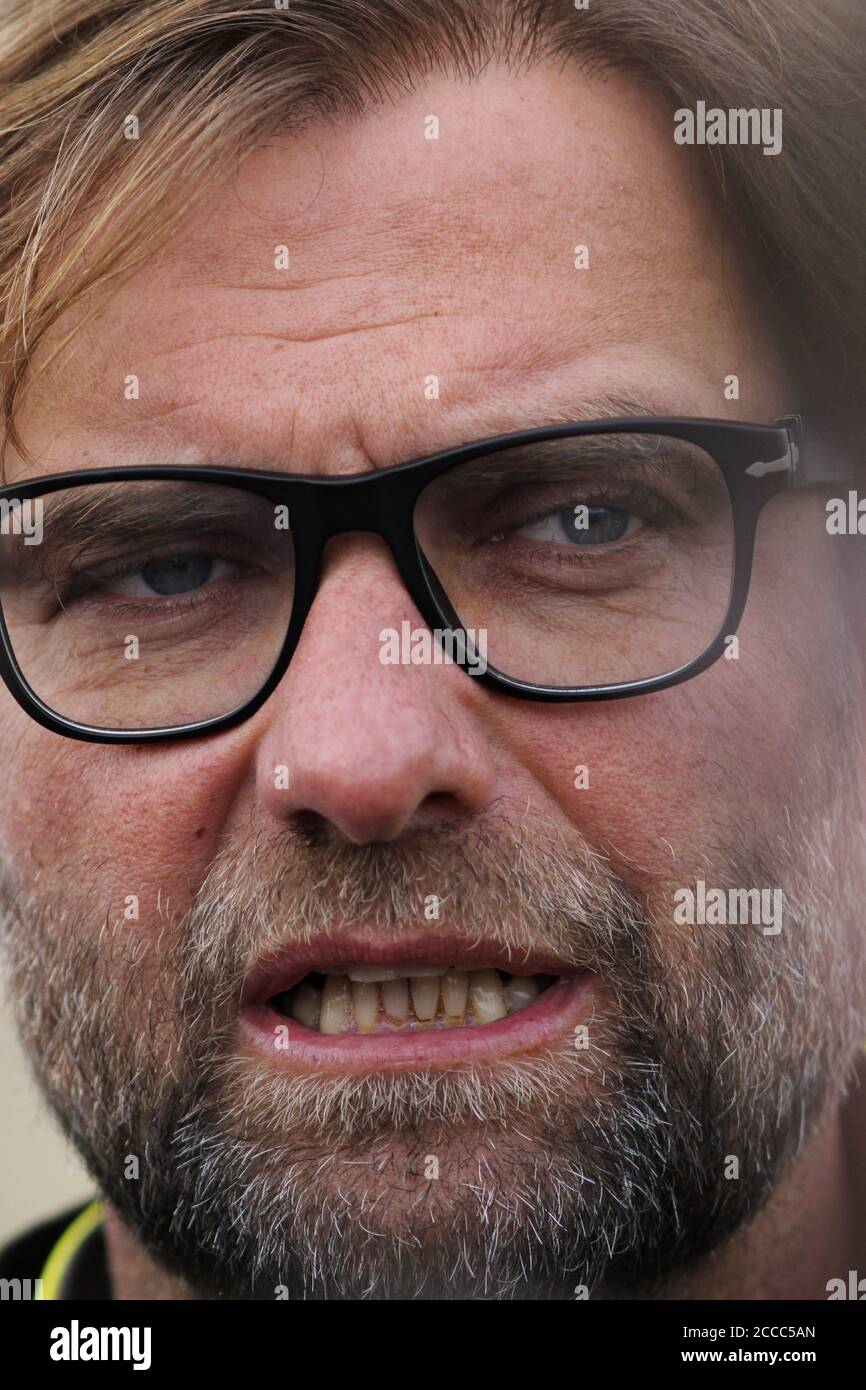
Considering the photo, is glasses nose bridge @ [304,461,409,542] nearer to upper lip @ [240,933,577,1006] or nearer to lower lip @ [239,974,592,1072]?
upper lip @ [240,933,577,1006]

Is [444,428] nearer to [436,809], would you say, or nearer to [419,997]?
[436,809]

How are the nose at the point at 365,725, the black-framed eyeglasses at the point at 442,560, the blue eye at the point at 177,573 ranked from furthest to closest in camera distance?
the blue eye at the point at 177,573, the black-framed eyeglasses at the point at 442,560, the nose at the point at 365,725

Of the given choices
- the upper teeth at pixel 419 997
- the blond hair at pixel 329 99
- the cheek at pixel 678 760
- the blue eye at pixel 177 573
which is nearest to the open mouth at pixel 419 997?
the upper teeth at pixel 419 997

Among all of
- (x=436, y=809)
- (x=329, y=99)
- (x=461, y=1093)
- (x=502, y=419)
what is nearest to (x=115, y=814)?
(x=436, y=809)

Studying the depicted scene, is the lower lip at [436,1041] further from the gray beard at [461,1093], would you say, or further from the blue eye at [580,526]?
the blue eye at [580,526]

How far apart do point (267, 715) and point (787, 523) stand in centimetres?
69

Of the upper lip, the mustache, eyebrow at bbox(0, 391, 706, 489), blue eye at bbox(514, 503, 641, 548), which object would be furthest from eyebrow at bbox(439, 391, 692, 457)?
the upper lip

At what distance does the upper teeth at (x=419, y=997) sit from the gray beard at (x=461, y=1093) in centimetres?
7

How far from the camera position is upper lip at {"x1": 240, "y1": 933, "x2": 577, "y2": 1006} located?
135 cm

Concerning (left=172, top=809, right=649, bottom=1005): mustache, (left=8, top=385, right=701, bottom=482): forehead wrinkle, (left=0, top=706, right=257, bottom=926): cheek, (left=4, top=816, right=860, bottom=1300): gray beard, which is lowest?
(left=4, top=816, right=860, bottom=1300): gray beard

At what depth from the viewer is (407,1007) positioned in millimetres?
1414

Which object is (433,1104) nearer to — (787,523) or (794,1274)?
(794,1274)

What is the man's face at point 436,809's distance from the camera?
1358mm

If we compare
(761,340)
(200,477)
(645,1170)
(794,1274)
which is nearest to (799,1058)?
(645,1170)
